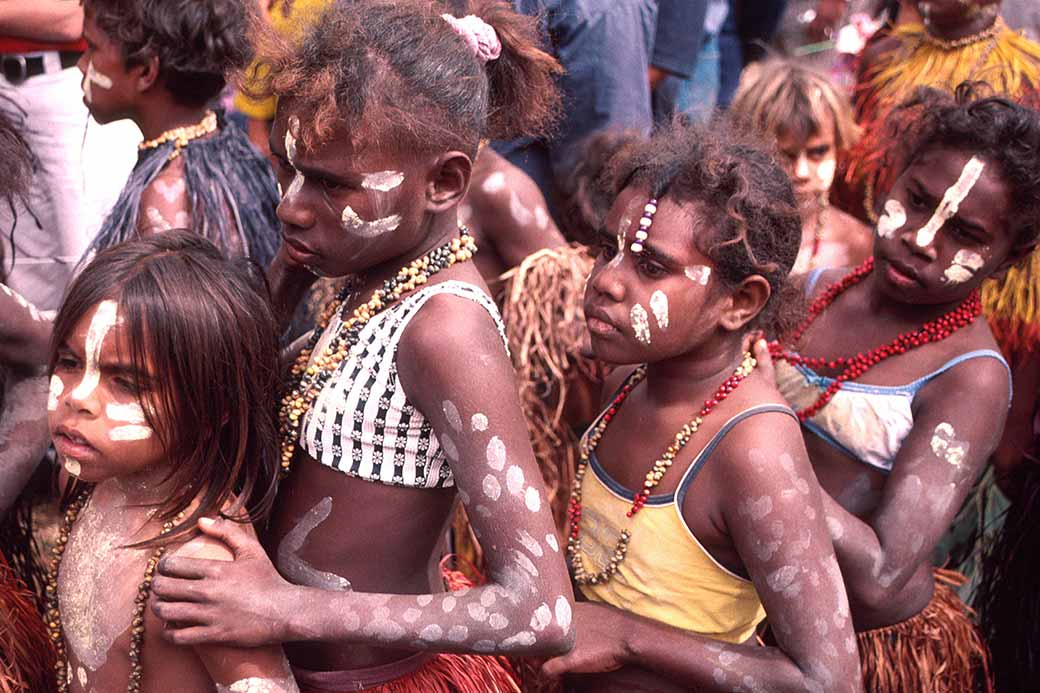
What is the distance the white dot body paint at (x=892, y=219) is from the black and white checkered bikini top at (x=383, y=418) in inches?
38.8

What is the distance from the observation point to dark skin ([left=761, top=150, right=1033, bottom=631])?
220 cm

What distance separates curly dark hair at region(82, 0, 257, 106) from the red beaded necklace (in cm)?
136

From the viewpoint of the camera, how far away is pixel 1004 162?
2.26m

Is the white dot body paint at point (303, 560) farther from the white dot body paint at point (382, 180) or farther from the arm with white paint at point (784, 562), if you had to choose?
the arm with white paint at point (784, 562)

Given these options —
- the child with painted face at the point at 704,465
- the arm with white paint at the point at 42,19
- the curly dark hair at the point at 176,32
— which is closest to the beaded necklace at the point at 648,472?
the child with painted face at the point at 704,465

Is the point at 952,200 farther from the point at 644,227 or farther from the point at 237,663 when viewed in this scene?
the point at 237,663

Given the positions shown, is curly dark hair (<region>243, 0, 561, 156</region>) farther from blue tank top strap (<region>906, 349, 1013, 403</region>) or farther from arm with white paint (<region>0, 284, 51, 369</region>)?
blue tank top strap (<region>906, 349, 1013, 403</region>)

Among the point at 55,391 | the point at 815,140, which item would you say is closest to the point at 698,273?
the point at 55,391

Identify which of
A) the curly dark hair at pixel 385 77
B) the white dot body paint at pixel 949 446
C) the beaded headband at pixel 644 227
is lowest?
the white dot body paint at pixel 949 446

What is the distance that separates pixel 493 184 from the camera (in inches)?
118

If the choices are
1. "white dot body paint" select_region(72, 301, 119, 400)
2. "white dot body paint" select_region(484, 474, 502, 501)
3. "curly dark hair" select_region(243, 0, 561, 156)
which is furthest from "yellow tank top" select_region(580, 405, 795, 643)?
"white dot body paint" select_region(72, 301, 119, 400)

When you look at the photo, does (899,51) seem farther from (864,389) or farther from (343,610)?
(343,610)

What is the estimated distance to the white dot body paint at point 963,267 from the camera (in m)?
2.29

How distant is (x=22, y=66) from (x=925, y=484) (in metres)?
2.50
